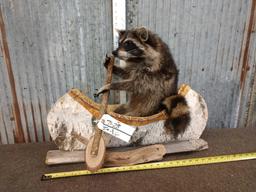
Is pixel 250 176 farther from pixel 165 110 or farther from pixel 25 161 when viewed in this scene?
pixel 25 161

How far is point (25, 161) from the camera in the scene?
49.6 inches

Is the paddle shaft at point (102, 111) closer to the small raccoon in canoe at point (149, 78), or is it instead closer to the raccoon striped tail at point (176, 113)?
the small raccoon in canoe at point (149, 78)

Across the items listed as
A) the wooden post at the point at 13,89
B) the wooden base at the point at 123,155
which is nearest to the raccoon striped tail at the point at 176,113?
the wooden base at the point at 123,155

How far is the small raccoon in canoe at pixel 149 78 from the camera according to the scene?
3.82 ft

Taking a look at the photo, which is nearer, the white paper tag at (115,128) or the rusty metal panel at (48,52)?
the white paper tag at (115,128)

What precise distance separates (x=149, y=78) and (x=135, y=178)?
1.66ft

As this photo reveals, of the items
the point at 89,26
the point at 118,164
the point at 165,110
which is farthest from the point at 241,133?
the point at 89,26

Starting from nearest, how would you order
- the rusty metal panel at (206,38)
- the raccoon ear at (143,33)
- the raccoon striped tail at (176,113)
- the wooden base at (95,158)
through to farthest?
the wooden base at (95,158) → the raccoon ear at (143,33) → the raccoon striped tail at (176,113) → the rusty metal panel at (206,38)

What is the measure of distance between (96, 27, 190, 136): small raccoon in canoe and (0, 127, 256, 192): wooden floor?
0.82 ft

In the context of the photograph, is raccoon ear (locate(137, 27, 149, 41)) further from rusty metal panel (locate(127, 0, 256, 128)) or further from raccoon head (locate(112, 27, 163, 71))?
rusty metal panel (locate(127, 0, 256, 128))

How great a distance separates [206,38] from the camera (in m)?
1.53

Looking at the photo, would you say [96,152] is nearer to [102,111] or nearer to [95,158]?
[95,158]

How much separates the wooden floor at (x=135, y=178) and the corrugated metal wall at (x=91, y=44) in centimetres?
37

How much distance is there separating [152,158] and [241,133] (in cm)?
78
